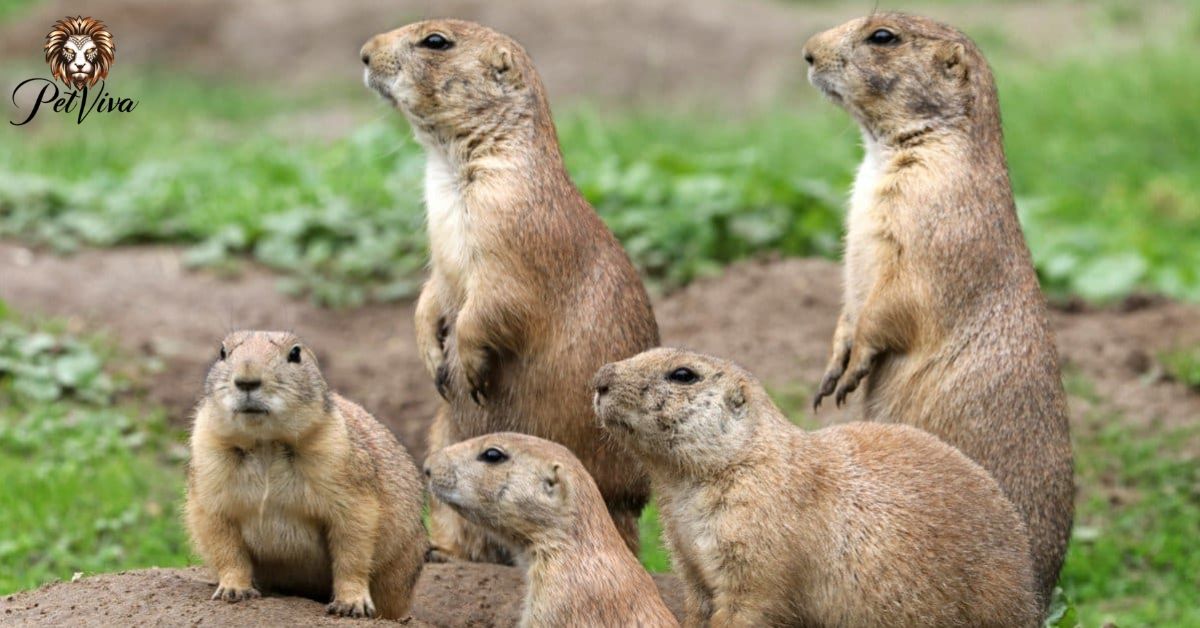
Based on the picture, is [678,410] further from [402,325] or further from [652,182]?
[652,182]

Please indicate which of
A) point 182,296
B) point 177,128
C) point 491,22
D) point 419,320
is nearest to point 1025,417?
point 419,320

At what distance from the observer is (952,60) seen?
6.44 meters

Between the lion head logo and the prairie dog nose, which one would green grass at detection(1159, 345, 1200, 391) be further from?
the lion head logo

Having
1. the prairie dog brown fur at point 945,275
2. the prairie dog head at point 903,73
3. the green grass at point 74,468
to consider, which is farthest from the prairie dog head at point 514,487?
the green grass at point 74,468

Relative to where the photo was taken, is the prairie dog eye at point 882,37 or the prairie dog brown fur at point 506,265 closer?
the prairie dog brown fur at point 506,265

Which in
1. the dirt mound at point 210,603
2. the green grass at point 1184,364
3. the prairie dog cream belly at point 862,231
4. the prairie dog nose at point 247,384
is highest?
the prairie dog cream belly at point 862,231

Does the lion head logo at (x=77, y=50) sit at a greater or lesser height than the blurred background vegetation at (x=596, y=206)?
greater

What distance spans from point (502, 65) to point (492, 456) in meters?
1.76

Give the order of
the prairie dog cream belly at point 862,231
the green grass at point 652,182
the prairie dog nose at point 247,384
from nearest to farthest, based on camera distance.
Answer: the prairie dog nose at point 247,384
the prairie dog cream belly at point 862,231
the green grass at point 652,182

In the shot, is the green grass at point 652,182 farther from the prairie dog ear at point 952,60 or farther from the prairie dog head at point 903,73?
the prairie dog ear at point 952,60

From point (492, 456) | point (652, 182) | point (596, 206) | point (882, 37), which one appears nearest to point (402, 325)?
point (596, 206)

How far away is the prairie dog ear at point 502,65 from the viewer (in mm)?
6285

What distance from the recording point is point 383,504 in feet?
17.3

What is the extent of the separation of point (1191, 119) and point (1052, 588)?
9.42 metres
